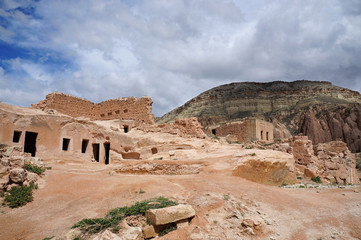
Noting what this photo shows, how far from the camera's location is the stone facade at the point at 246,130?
89.4 feet

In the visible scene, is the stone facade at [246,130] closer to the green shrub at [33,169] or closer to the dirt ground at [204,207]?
the dirt ground at [204,207]

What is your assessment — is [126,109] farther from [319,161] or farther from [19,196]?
[319,161]

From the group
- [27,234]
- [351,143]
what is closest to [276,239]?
[27,234]

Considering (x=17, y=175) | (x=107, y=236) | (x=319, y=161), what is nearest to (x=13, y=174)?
(x=17, y=175)

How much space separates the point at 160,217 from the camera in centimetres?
616

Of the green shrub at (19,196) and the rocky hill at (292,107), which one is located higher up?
the rocky hill at (292,107)

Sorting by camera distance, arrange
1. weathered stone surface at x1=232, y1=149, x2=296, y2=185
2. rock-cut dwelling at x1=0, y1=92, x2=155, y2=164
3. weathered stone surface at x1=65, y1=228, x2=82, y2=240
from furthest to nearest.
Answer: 1. rock-cut dwelling at x1=0, y1=92, x2=155, y2=164
2. weathered stone surface at x1=232, y1=149, x2=296, y2=185
3. weathered stone surface at x1=65, y1=228, x2=82, y2=240

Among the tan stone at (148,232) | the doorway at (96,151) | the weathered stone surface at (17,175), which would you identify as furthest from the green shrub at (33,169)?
the doorway at (96,151)

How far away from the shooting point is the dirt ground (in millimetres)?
6332

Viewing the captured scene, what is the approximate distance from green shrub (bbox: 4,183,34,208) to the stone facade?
21237 millimetres

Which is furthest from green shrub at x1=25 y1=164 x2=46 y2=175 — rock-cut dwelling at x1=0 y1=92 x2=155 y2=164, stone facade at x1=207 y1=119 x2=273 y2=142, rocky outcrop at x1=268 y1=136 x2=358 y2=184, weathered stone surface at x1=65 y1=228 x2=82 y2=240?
stone facade at x1=207 y1=119 x2=273 y2=142

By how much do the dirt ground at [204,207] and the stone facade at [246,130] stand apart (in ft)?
56.4

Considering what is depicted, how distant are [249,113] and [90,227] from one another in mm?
63243

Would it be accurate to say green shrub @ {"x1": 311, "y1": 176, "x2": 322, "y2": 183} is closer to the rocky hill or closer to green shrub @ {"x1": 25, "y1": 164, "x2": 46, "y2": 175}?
green shrub @ {"x1": 25, "y1": 164, "x2": 46, "y2": 175}
